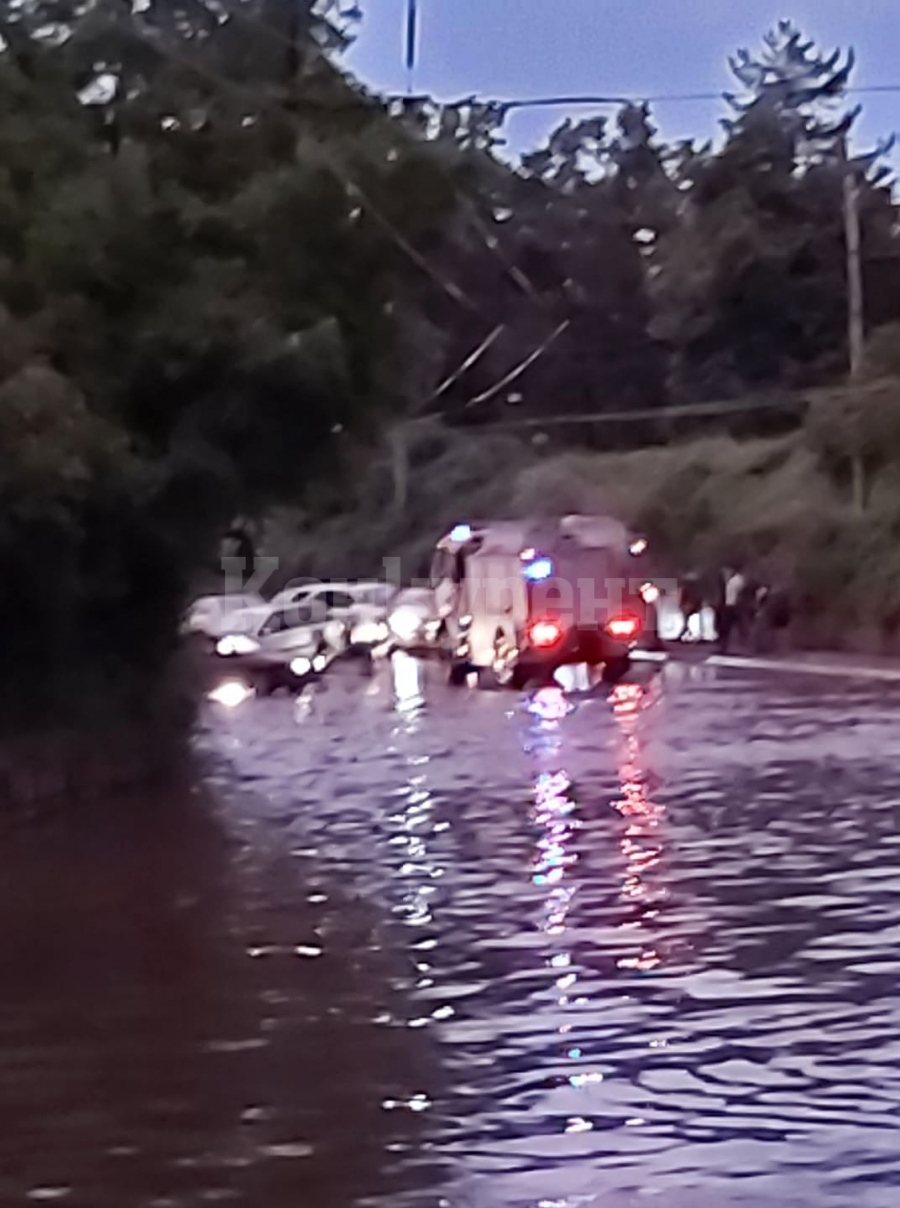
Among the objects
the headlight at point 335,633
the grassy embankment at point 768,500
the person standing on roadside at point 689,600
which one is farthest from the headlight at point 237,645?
the person standing on roadside at point 689,600

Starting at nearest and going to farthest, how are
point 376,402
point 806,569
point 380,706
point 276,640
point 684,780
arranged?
point 684,780
point 376,402
point 380,706
point 276,640
point 806,569

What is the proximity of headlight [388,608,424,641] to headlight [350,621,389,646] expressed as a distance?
429 mm

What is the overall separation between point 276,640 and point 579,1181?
35.8 metres

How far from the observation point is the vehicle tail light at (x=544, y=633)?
136ft

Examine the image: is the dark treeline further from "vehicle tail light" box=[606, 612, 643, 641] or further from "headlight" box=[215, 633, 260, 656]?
"headlight" box=[215, 633, 260, 656]

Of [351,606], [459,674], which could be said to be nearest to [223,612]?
[459,674]

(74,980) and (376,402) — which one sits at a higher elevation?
(376,402)

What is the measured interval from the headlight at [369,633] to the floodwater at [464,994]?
27557 mm

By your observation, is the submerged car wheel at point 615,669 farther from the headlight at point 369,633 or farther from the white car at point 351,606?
the headlight at point 369,633

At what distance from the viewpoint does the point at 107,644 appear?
26.4 metres

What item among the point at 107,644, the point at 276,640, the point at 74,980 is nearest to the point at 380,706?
the point at 276,640

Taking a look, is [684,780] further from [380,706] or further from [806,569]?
[806,569]

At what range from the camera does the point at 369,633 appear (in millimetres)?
52500

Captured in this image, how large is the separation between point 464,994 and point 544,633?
29225 millimetres
